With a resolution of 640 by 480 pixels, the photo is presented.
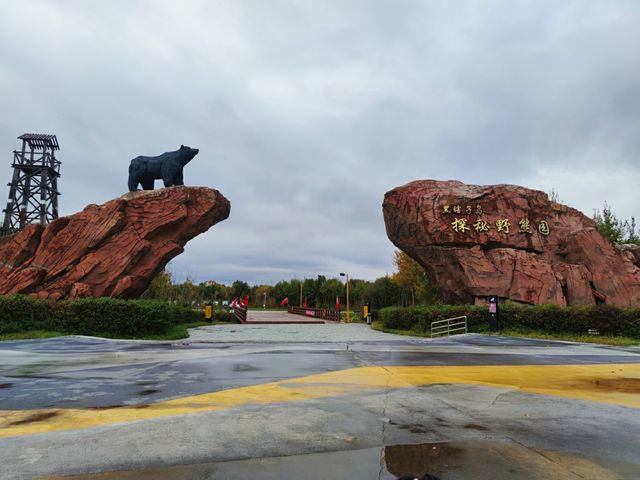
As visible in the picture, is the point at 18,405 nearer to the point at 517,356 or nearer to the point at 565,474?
the point at 565,474

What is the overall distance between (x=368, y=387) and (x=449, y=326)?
13400 millimetres

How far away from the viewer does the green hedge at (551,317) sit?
1624cm

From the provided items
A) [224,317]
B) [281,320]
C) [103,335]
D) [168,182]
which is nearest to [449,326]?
[103,335]

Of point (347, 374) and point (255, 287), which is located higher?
point (255, 287)

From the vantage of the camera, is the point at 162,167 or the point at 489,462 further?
the point at 162,167

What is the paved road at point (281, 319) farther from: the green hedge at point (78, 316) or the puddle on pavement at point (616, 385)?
the puddle on pavement at point (616, 385)

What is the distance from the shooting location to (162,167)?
20891mm

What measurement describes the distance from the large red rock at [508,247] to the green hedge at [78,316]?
13.3 m

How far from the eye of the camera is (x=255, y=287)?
105m

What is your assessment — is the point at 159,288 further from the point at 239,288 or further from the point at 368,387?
the point at 239,288

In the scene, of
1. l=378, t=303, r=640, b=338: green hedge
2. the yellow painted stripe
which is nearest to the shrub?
l=378, t=303, r=640, b=338: green hedge

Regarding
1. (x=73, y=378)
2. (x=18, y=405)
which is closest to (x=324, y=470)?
(x=18, y=405)

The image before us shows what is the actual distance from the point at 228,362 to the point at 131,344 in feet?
18.2

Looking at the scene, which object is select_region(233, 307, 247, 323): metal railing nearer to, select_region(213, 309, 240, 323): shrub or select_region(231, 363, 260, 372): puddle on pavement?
select_region(213, 309, 240, 323): shrub
